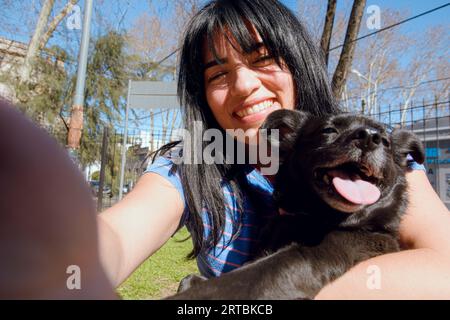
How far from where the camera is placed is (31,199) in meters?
0.55

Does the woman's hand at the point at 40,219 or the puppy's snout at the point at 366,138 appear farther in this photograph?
the puppy's snout at the point at 366,138

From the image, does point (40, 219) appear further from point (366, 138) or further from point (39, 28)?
point (39, 28)

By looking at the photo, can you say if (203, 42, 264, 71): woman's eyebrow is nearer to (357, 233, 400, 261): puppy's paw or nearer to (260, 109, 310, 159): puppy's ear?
(260, 109, 310, 159): puppy's ear

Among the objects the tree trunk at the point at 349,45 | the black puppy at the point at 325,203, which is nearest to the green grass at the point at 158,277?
the black puppy at the point at 325,203

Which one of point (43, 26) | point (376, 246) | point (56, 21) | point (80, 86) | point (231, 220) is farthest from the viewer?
point (56, 21)

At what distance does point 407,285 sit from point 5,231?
4.60 feet

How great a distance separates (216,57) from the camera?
6.80ft

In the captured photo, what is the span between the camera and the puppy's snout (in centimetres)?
190

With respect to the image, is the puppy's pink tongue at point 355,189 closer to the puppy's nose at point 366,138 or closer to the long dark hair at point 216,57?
the puppy's nose at point 366,138

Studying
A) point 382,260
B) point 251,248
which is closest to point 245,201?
point 251,248

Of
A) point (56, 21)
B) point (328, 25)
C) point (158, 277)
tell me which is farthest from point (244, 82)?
point (56, 21)

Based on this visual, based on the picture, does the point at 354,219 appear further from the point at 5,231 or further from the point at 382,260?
the point at 5,231

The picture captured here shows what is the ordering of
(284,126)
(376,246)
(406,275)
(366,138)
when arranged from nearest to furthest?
(406,275)
(376,246)
(366,138)
(284,126)

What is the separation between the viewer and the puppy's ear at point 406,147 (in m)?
2.18
